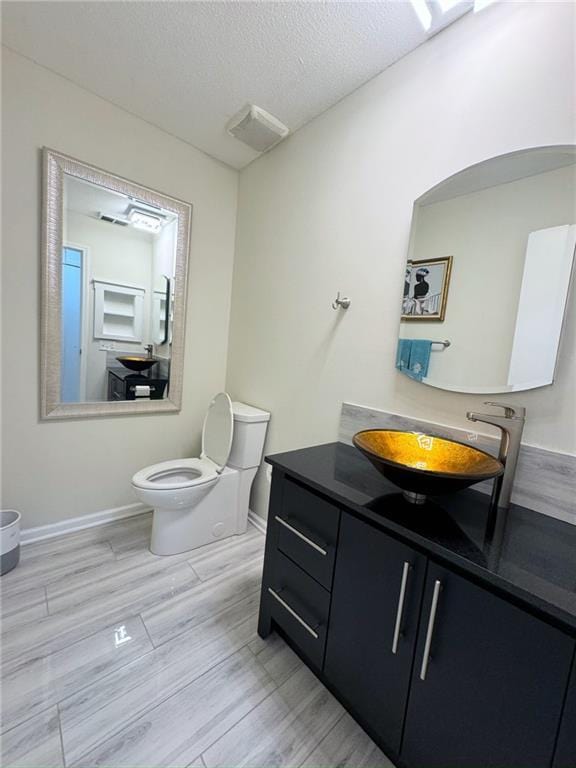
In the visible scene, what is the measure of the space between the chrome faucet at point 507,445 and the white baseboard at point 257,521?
1.56m

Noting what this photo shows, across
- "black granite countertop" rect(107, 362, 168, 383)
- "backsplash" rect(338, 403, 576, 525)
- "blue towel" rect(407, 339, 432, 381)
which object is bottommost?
"backsplash" rect(338, 403, 576, 525)

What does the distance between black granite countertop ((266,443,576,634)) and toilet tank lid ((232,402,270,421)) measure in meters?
0.79

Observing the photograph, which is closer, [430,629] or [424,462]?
[430,629]

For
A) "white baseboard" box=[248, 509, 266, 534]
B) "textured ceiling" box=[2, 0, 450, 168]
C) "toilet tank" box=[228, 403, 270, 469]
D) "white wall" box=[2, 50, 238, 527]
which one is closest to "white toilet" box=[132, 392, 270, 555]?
"toilet tank" box=[228, 403, 270, 469]

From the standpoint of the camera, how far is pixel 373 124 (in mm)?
1501

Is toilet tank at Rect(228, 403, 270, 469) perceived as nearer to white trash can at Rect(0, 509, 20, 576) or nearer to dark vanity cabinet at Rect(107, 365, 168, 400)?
dark vanity cabinet at Rect(107, 365, 168, 400)

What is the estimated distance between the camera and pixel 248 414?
2.02 m

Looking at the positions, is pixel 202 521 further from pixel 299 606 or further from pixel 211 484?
pixel 299 606

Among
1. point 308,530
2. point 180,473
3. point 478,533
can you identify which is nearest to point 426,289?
point 478,533

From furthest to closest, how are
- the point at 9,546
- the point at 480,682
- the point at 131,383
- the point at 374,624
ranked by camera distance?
the point at 131,383 → the point at 9,546 → the point at 374,624 → the point at 480,682

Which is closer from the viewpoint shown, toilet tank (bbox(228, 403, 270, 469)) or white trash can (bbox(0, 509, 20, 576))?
white trash can (bbox(0, 509, 20, 576))

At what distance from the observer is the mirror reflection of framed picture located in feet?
4.08

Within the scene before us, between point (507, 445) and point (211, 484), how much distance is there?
60.0 inches

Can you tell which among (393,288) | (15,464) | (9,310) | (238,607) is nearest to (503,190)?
(393,288)
